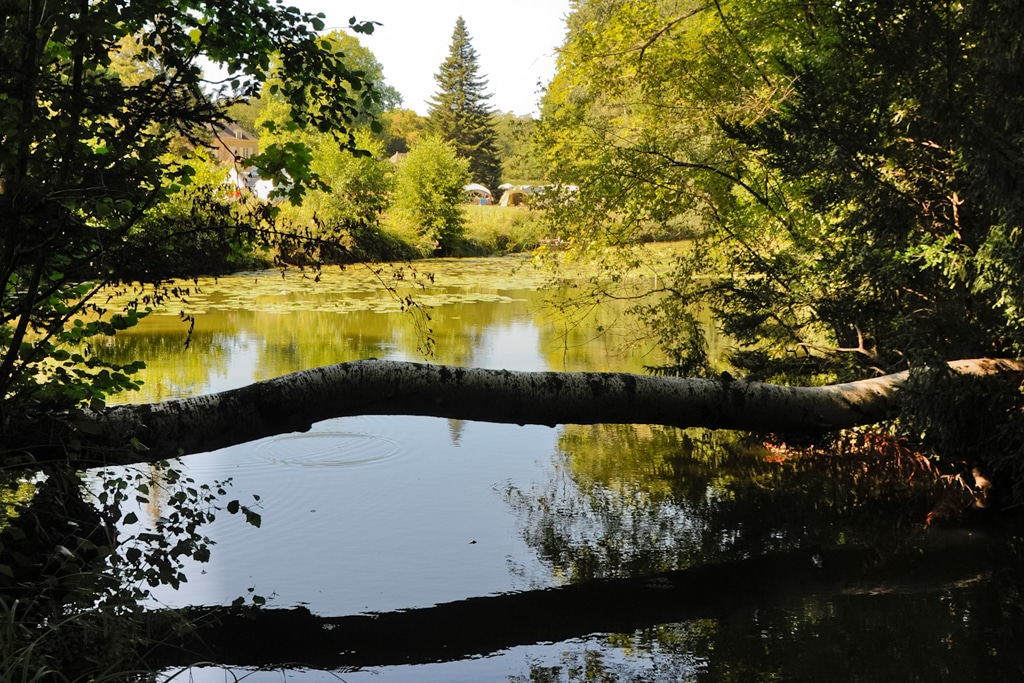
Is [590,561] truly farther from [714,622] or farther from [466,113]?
[466,113]

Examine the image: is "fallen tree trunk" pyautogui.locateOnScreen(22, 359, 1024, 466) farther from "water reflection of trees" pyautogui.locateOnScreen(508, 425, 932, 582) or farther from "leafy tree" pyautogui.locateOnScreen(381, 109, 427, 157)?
"leafy tree" pyautogui.locateOnScreen(381, 109, 427, 157)

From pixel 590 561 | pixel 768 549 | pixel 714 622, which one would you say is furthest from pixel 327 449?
pixel 714 622

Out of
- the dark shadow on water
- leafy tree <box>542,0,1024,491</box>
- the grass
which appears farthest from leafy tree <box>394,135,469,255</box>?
the dark shadow on water

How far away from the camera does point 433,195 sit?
27.4 m

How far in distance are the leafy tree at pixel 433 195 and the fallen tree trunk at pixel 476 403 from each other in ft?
69.3

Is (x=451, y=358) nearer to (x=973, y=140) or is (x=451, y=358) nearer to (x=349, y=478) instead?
(x=349, y=478)

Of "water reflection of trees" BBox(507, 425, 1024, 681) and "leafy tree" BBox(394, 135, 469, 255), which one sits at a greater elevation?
"leafy tree" BBox(394, 135, 469, 255)

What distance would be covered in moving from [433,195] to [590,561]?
74.9 feet

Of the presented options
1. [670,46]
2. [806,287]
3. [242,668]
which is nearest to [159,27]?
[242,668]

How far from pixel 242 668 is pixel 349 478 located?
8.85 ft

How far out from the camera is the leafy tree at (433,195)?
27406 mm

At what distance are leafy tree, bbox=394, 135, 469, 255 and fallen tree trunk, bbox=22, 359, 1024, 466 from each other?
21.1 m

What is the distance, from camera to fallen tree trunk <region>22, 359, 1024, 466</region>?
4871mm

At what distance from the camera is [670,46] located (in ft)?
32.6
